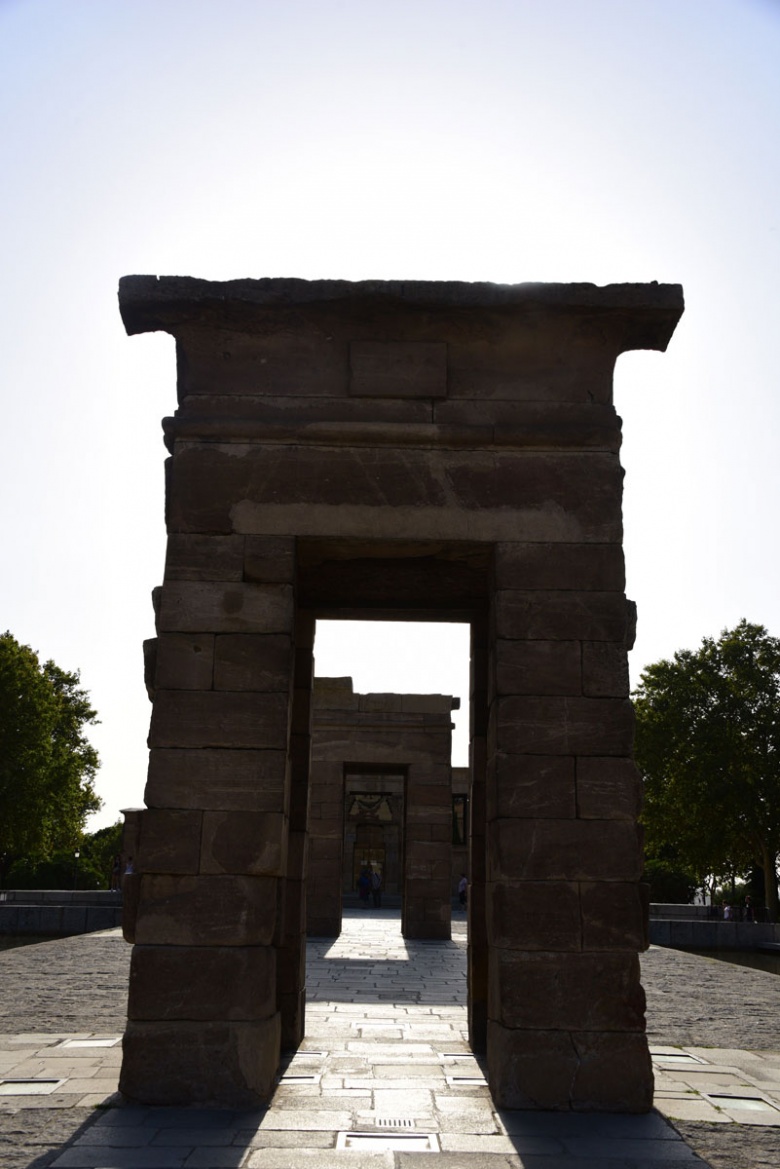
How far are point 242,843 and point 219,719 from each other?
0.79 m

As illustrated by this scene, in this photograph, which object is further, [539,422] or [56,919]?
[56,919]

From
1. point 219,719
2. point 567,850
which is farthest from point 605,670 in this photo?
point 219,719

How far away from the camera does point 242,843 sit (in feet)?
20.5

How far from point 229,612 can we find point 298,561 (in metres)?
0.80

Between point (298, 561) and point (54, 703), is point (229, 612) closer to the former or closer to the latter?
point (298, 561)

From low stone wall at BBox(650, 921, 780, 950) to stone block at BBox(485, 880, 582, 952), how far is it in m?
15.7

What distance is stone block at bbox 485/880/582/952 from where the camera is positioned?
6152mm

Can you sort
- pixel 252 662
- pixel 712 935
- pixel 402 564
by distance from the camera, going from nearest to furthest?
pixel 252 662 < pixel 402 564 < pixel 712 935

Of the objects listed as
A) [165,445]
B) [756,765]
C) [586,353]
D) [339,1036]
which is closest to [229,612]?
[165,445]

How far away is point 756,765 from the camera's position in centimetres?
3017

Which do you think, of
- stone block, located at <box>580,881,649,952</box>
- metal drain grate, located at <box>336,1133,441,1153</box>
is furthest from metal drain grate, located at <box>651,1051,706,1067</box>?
metal drain grate, located at <box>336,1133,441,1153</box>

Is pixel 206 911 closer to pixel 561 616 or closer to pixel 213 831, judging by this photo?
pixel 213 831

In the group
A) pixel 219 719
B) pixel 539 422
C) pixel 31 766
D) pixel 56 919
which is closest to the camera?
pixel 219 719

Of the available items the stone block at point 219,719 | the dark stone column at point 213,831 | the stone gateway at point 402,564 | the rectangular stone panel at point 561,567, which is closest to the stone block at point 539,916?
the stone gateway at point 402,564
